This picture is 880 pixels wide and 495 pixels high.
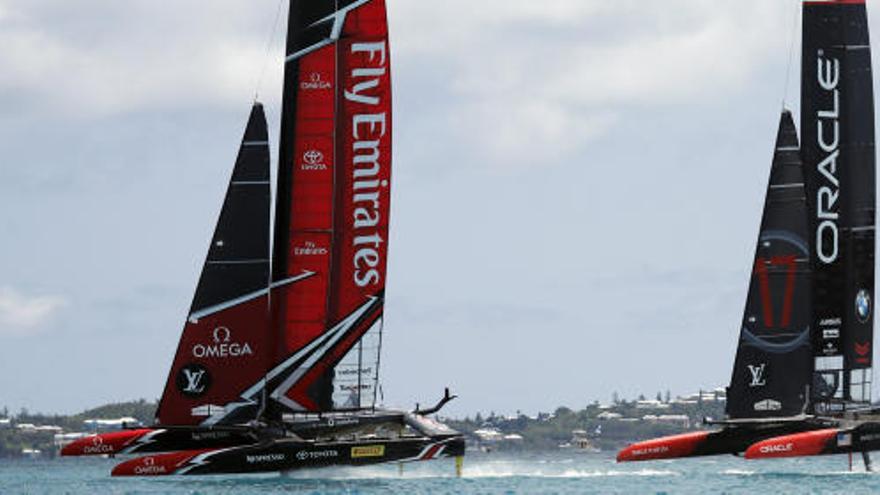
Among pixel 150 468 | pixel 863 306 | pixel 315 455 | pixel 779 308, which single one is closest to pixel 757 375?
pixel 779 308

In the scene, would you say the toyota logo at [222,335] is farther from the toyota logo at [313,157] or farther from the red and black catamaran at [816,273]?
the red and black catamaran at [816,273]

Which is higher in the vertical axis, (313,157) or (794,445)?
(313,157)

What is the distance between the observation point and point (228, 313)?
46906 mm

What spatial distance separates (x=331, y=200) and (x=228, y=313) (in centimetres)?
337

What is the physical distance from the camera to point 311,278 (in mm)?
47062

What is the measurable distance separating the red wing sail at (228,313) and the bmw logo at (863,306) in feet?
46.3

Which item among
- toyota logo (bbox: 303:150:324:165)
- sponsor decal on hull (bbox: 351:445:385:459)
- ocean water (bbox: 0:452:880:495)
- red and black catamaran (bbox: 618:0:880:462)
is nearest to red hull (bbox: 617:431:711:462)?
red and black catamaran (bbox: 618:0:880:462)

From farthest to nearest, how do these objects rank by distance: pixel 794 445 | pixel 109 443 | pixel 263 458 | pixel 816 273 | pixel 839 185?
pixel 816 273
pixel 839 185
pixel 109 443
pixel 794 445
pixel 263 458

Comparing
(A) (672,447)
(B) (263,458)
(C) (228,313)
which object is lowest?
(B) (263,458)

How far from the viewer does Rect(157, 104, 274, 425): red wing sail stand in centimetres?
4678

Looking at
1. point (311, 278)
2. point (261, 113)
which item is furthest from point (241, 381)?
point (261, 113)

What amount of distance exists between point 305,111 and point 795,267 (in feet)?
38.5

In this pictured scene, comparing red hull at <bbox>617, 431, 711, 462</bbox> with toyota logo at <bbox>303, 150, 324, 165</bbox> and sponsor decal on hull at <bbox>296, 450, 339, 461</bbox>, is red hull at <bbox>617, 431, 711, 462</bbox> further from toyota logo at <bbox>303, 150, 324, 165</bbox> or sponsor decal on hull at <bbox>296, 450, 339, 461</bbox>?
toyota logo at <bbox>303, 150, 324, 165</bbox>

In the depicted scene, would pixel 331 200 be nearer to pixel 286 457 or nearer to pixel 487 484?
pixel 286 457
